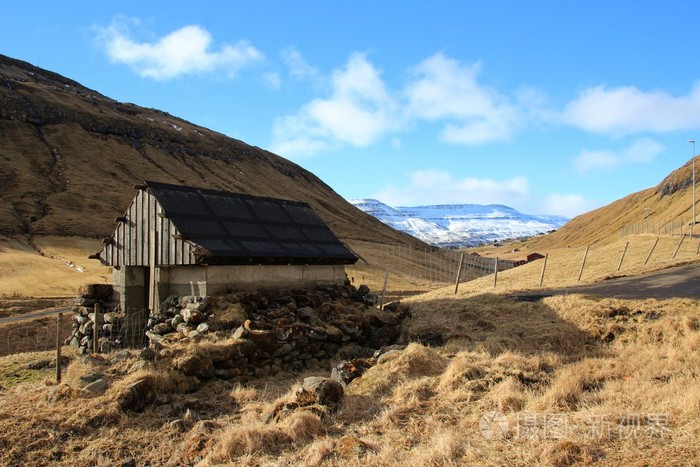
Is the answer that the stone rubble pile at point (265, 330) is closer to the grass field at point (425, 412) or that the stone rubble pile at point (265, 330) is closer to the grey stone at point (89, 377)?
the grass field at point (425, 412)

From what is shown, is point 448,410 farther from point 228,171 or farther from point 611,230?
point 611,230

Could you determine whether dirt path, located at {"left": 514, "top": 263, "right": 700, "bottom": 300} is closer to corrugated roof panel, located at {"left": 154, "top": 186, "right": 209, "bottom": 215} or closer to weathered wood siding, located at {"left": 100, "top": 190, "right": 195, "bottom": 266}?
corrugated roof panel, located at {"left": 154, "top": 186, "right": 209, "bottom": 215}

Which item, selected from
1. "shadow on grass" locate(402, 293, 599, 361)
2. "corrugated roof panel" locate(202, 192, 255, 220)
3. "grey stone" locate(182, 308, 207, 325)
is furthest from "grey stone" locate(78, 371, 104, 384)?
"shadow on grass" locate(402, 293, 599, 361)

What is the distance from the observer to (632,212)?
16025 cm

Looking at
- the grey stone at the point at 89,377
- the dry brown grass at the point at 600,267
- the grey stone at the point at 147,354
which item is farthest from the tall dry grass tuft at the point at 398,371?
the dry brown grass at the point at 600,267

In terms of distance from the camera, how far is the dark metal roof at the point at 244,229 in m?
15.9

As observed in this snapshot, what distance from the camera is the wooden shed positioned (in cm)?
1570

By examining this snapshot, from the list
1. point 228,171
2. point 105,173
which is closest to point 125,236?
point 105,173

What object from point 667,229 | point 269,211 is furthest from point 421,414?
point 667,229

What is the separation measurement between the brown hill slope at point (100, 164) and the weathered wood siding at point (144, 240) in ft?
162

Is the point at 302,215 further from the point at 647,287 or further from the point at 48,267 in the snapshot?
the point at 48,267

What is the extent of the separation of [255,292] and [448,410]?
317 inches

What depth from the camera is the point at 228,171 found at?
125 meters

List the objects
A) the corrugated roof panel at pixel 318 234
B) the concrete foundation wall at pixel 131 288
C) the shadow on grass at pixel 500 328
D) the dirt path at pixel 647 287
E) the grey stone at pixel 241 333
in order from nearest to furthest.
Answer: the grey stone at pixel 241 333 < the shadow on grass at pixel 500 328 < the concrete foundation wall at pixel 131 288 < the dirt path at pixel 647 287 < the corrugated roof panel at pixel 318 234
